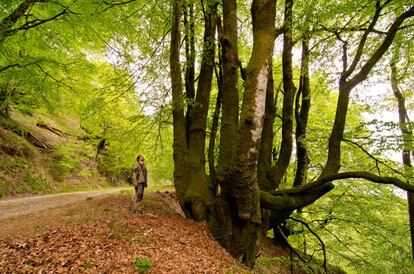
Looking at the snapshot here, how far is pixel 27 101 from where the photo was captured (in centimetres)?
1260

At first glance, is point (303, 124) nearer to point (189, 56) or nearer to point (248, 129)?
point (248, 129)

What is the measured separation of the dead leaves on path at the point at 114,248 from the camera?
3391 millimetres

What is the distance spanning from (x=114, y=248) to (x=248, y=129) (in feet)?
9.93

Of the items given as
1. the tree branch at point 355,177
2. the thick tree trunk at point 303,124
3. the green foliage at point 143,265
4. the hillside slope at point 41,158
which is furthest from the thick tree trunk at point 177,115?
the hillside slope at point 41,158

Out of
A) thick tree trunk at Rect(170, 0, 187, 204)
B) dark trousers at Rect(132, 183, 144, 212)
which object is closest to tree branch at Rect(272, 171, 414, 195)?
thick tree trunk at Rect(170, 0, 187, 204)

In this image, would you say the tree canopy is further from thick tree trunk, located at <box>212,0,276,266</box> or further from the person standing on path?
the person standing on path

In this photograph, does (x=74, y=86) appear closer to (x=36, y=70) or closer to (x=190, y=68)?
(x=36, y=70)

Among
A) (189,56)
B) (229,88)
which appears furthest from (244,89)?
(189,56)

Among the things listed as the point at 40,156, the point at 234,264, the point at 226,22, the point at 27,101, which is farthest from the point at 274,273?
the point at 40,156

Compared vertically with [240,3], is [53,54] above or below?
below

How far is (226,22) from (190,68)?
187 cm

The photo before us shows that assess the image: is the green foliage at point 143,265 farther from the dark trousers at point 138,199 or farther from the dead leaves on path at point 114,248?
the dark trousers at point 138,199

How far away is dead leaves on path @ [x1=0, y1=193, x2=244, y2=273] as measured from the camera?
3391mm

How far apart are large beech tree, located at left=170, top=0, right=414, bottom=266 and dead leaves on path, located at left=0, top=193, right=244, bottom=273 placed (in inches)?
28.1
